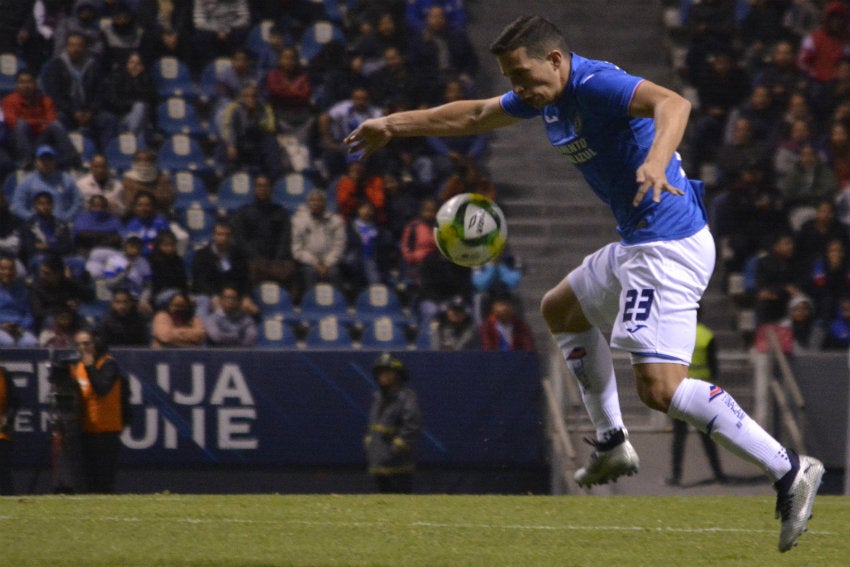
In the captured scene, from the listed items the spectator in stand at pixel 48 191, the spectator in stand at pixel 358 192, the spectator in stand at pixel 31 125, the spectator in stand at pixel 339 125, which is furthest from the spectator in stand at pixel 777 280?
the spectator in stand at pixel 31 125

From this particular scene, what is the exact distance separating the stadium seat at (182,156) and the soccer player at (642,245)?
8750 mm

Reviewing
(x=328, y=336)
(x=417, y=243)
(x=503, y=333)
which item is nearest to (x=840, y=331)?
(x=503, y=333)

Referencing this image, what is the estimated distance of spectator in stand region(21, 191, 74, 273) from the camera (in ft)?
42.5

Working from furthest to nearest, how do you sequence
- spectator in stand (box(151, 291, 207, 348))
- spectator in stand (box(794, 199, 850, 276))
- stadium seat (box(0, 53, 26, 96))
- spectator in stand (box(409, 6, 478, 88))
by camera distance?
spectator in stand (box(409, 6, 478, 88)), stadium seat (box(0, 53, 26, 96)), spectator in stand (box(794, 199, 850, 276)), spectator in stand (box(151, 291, 207, 348))

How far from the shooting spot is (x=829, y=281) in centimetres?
1291

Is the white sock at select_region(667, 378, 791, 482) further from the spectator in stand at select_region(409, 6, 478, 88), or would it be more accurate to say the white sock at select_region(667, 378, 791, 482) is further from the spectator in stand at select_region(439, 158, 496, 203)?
the spectator in stand at select_region(409, 6, 478, 88)

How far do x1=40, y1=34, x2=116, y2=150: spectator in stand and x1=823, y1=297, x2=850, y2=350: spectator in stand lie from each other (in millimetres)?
7813

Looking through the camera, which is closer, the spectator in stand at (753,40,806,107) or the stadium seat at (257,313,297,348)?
the stadium seat at (257,313,297,348)

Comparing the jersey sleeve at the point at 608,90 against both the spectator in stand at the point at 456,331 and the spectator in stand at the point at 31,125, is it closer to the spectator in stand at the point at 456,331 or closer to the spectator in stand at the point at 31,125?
the spectator in stand at the point at 456,331

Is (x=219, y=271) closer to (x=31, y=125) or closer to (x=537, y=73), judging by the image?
(x=31, y=125)

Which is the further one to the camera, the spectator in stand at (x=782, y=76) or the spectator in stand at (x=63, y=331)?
the spectator in stand at (x=782, y=76)

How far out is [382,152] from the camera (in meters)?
14.2

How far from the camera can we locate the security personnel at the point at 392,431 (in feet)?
35.1

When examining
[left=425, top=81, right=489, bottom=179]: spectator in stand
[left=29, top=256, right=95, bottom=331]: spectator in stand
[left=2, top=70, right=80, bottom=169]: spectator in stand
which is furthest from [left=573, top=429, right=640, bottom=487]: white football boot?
[left=2, top=70, right=80, bottom=169]: spectator in stand
